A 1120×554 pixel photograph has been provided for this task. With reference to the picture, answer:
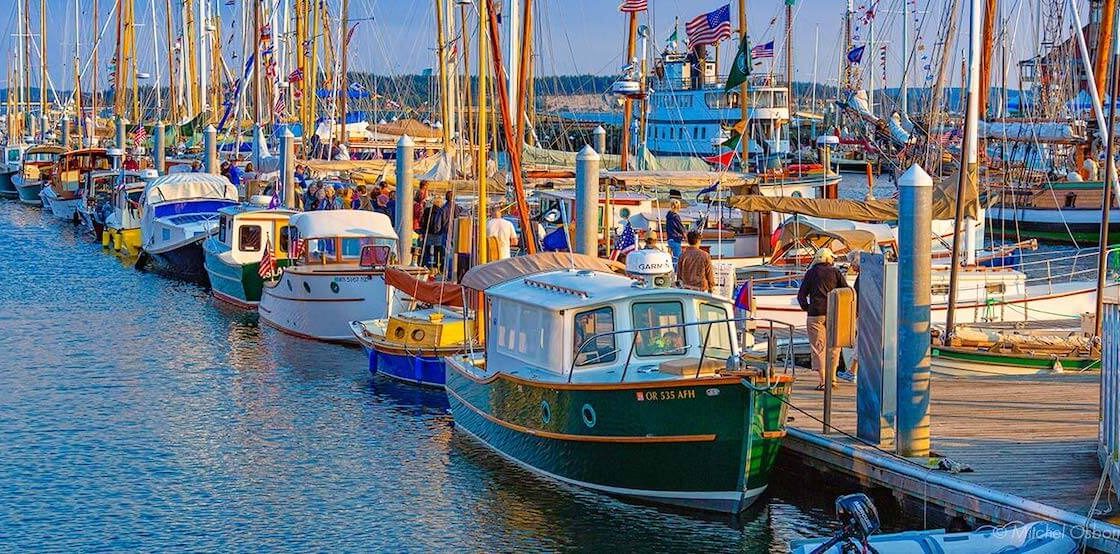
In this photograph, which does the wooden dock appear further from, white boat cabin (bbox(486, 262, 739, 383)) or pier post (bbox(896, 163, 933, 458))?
white boat cabin (bbox(486, 262, 739, 383))

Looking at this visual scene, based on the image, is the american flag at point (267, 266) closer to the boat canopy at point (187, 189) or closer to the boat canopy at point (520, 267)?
the boat canopy at point (187, 189)

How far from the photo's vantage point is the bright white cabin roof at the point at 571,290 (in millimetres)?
16891

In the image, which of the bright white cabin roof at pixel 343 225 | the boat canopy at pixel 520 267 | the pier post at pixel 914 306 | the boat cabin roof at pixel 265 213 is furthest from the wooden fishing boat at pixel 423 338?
the boat cabin roof at pixel 265 213

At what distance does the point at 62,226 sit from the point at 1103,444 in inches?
1980

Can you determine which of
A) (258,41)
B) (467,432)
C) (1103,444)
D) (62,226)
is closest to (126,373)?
(467,432)

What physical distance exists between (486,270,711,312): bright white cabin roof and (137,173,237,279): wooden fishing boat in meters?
20.5

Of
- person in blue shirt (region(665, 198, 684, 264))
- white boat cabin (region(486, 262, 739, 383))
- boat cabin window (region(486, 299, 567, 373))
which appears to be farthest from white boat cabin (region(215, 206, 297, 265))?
white boat cabin (region(486, 262, 739, 383))

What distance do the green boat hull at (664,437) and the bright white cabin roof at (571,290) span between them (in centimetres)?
98

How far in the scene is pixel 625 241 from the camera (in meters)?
31.5

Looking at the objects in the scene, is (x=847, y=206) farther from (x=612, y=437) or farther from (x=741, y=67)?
(x=612, y=437)

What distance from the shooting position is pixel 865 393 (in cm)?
1623

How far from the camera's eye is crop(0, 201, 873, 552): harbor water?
16094 mm

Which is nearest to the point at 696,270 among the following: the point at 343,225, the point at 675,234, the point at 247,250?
the point at 675,234

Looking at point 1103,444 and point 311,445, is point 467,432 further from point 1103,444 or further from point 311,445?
point 1103,444
